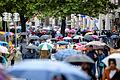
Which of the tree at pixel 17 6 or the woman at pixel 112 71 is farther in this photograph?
the tree at pixel 17 6

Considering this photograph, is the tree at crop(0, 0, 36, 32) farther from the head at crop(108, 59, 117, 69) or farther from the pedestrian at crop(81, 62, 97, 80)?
the pedestrian at crop(81, 62, 97, 80)

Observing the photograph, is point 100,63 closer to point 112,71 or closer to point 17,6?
point 112,71

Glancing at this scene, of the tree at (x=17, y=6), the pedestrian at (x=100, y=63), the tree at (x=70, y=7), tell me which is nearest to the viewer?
the pedestrian at (x=100, y=63)

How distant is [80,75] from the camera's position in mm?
9016

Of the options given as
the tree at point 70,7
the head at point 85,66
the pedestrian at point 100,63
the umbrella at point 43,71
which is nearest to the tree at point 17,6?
the tree at point 70,7

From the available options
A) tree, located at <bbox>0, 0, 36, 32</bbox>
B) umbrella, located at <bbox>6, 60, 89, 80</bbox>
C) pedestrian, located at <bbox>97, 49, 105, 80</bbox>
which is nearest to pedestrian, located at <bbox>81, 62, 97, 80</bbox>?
umbrella, located at <bbox>6, 60, 89, 80</bbox>

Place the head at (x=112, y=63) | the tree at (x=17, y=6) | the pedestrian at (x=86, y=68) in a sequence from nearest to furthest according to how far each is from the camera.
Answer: the pedestrian at (x=86, y=68)
the head at (x=112, y=63)
the tree at (x=17, y=6)

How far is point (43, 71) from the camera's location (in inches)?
351

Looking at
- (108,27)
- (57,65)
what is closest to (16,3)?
(108,27)

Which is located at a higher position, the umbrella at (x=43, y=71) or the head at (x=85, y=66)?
the umbrella at (x=43, y=71)

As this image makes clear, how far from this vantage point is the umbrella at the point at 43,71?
888 centimetres

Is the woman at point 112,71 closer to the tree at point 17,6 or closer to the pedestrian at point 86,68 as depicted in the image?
the pedestrian at point 86,68

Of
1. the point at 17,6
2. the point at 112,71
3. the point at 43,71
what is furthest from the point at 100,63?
the point at 17,6

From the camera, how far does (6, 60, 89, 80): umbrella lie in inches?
349
